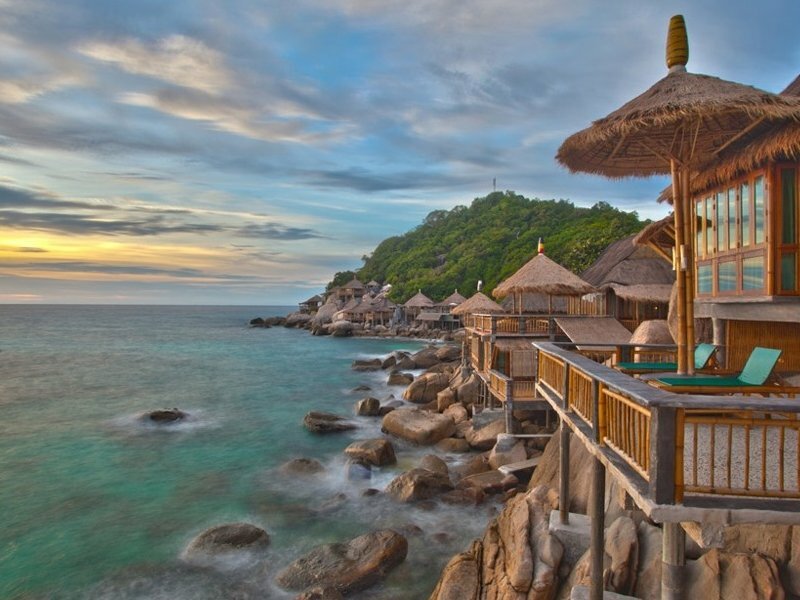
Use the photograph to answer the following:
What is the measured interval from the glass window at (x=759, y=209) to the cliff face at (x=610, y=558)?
5896mm

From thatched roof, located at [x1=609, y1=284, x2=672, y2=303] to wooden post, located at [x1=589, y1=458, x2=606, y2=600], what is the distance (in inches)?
591

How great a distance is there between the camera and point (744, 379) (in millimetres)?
7785

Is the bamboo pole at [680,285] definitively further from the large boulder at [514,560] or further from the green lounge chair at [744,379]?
the large boulder at [514,560]

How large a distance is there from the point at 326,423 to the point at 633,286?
605 inches

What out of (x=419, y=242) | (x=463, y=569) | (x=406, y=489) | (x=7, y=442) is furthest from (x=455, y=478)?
(x=419, y=242)

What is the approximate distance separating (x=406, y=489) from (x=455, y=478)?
83.7 inches

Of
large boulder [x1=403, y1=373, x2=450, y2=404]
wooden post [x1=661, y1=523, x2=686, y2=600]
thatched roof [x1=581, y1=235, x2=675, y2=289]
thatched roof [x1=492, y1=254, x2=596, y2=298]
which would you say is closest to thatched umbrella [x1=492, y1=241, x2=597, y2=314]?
thatched roof [x1=492, y1=254, x2=596, y2=298]

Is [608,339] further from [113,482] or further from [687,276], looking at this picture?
[113,482]

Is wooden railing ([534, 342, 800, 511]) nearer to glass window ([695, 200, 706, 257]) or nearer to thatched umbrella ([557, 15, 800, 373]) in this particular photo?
thatched umbrella ([557, 15, 800, 373])

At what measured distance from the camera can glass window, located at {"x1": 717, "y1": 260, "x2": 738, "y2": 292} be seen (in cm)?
1125

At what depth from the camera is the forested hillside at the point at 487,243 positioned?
6228 centimetres

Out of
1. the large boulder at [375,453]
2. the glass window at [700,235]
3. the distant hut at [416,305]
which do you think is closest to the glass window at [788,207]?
the glass window at [700,235]

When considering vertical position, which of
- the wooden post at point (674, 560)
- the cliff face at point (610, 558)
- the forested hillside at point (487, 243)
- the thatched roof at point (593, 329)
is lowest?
the cliff face at point (610, 558)

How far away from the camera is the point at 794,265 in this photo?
382 inches
